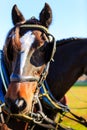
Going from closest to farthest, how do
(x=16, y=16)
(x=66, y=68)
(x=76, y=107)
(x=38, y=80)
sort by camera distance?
(x=38, y=80) < (x=16, y=16) < (x=66, y=68) < (x=76, y=107)

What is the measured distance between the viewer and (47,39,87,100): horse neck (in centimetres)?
603

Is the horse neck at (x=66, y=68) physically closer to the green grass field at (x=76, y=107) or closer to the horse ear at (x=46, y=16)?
the green grass field at (x=76, y=107)

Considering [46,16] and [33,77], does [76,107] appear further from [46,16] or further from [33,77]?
[33,77]

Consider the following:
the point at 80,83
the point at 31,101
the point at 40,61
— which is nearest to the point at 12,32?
the point at 40,61

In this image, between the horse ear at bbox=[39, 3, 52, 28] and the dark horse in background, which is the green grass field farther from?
the horse ear at bbox=[39, 3, 52, 28]

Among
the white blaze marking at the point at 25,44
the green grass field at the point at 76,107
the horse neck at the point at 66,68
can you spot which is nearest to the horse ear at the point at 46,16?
the white blaze marking at the point at 25,44

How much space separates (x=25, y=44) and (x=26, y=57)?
0.56 ft

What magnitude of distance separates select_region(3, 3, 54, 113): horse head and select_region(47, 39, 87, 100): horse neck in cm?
70

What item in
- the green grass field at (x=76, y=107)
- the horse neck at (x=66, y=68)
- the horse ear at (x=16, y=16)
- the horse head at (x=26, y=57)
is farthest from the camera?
the green grass field at (x=76, y=107)

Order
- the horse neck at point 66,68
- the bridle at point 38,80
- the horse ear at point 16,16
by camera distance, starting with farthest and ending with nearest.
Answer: the horse neck at point 66,68
the horse ear at point 16,16
the bridle at point 38,80

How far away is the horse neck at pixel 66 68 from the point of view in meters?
6.03

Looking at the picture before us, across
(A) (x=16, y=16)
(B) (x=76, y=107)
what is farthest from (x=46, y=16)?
(B) (x=76, y=107)

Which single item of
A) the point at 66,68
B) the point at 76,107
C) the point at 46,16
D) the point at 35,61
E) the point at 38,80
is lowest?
the point at 76,107

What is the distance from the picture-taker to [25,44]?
5066 mm
